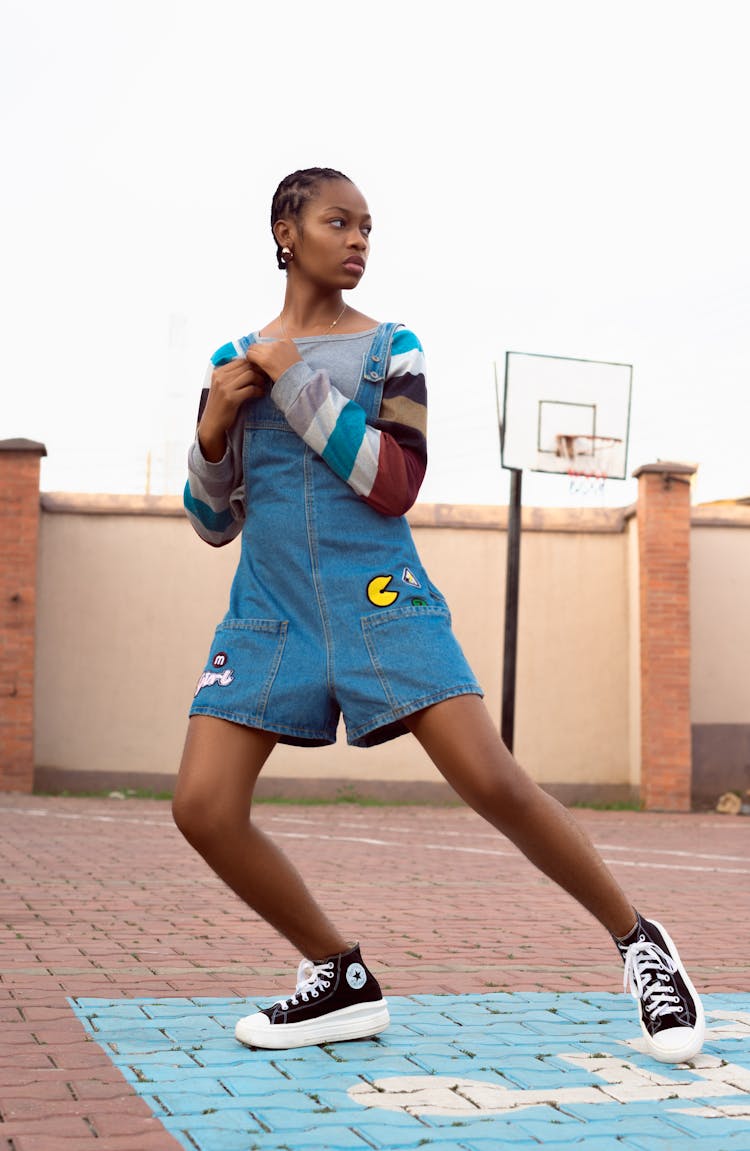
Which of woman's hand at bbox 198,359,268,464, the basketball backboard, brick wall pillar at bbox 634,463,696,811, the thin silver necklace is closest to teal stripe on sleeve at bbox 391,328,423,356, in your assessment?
the thin silver necklace

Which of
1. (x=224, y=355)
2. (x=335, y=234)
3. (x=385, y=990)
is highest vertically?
(x=335, y=234)

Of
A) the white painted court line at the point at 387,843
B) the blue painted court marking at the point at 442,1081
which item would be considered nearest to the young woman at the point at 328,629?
the blue painted court marking at the point at 442,1081

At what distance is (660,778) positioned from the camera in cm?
1700

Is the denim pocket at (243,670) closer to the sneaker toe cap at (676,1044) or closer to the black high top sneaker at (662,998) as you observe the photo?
the black high top sneaker at (662,998)

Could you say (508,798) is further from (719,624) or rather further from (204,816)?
(719,624)

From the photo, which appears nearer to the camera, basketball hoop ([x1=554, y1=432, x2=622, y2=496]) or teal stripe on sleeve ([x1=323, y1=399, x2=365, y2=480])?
teal stripe on sleeve ([x1=323, y1=399, x2=365, y2=480])

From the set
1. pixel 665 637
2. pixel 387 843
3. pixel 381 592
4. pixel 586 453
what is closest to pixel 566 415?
pixel 586 453

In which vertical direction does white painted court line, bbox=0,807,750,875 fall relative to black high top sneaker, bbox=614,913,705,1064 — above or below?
below

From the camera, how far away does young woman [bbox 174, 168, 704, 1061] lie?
353 centimetres

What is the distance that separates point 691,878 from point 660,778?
26.4ft

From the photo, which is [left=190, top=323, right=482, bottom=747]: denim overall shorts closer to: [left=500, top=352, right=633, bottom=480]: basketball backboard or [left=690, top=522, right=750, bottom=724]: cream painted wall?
[left=500, top=352, right=633, bottom=480]: basketball backboard

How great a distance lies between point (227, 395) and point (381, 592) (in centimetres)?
59

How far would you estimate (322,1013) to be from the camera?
148 inches

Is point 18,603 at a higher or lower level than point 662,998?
higher
